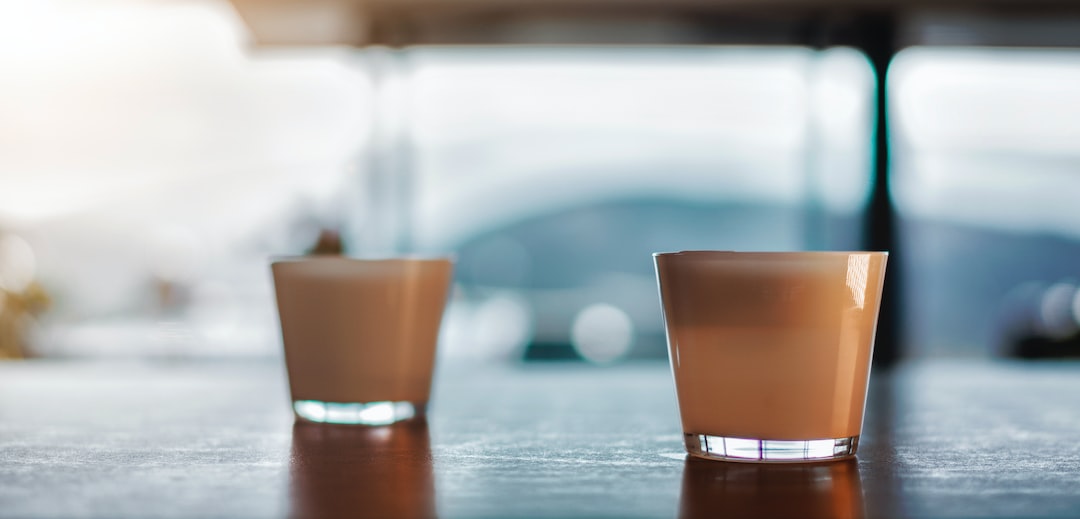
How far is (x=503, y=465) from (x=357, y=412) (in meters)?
0.23

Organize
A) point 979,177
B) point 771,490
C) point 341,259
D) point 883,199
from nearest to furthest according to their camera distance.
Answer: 1. point 771,490
2. point 341,259
3. point 883,199
4. point 979,177

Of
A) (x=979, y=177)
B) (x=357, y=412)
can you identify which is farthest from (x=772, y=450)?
(x=979, y=177)

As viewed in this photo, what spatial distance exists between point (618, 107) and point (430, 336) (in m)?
3.67

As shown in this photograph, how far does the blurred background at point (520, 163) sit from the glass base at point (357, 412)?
3429mm

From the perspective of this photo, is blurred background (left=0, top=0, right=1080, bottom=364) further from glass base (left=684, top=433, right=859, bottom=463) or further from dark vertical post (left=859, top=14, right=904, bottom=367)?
glass base (left=684, top=433, right=859, bottom=463)

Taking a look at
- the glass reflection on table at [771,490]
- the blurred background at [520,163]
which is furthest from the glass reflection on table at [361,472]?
the blurred background at [520,163]

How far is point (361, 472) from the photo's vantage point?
0.45m

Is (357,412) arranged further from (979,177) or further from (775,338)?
(979,177)

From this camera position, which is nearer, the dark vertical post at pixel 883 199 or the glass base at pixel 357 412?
the glass base at pixel 357 412

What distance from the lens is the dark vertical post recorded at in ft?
13.3

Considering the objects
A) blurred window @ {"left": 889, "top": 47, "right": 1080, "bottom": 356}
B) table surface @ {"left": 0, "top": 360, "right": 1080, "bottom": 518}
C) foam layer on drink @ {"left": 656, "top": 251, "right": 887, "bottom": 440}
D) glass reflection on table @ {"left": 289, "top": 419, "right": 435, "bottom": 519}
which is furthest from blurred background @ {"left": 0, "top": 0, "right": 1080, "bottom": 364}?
foam layer on drink @ {"left": 656, "top": 251, "right": 887, "bottom": 440}

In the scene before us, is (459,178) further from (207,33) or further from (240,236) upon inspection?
(207,33)

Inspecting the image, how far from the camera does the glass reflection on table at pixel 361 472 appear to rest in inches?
14.3

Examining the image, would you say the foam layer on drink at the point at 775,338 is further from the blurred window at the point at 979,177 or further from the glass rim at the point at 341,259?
the blurred window at the point at 979,177
